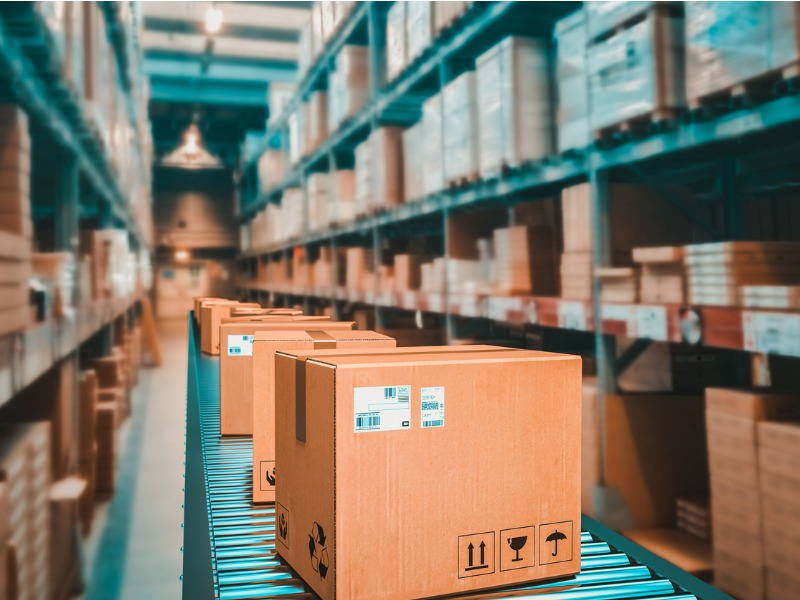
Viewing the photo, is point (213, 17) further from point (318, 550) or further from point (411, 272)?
point (318, 550)

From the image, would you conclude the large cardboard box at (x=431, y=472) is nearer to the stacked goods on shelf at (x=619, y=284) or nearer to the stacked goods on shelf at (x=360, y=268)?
the stacked goods on shelf at (x=619, y=284)

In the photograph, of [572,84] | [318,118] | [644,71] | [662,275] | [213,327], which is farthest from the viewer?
[318,118]

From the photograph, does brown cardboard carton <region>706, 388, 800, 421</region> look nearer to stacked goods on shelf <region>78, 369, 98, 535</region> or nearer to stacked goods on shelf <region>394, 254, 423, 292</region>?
stacked goods on shelf <region>394, 254, 423, 292</region>

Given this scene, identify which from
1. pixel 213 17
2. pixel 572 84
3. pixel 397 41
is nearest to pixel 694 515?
pixel 572 84

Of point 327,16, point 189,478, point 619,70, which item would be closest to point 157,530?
point 189,478

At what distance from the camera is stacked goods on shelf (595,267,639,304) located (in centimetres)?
277

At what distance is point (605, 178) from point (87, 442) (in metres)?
3.71

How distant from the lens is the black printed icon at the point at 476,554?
1.01 meters

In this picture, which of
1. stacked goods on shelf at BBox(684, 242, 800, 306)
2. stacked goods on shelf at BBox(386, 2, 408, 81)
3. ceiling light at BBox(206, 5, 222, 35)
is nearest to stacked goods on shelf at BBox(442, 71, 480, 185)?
stacked goods on shelf at BBox(386, 2, 408, 81)

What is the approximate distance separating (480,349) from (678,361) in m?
2.37

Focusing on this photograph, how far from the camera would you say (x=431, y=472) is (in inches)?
39.4

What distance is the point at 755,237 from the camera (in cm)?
406

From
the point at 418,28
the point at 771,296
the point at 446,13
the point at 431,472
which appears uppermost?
the point at 418,28

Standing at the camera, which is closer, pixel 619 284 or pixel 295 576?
pixel 295 576
